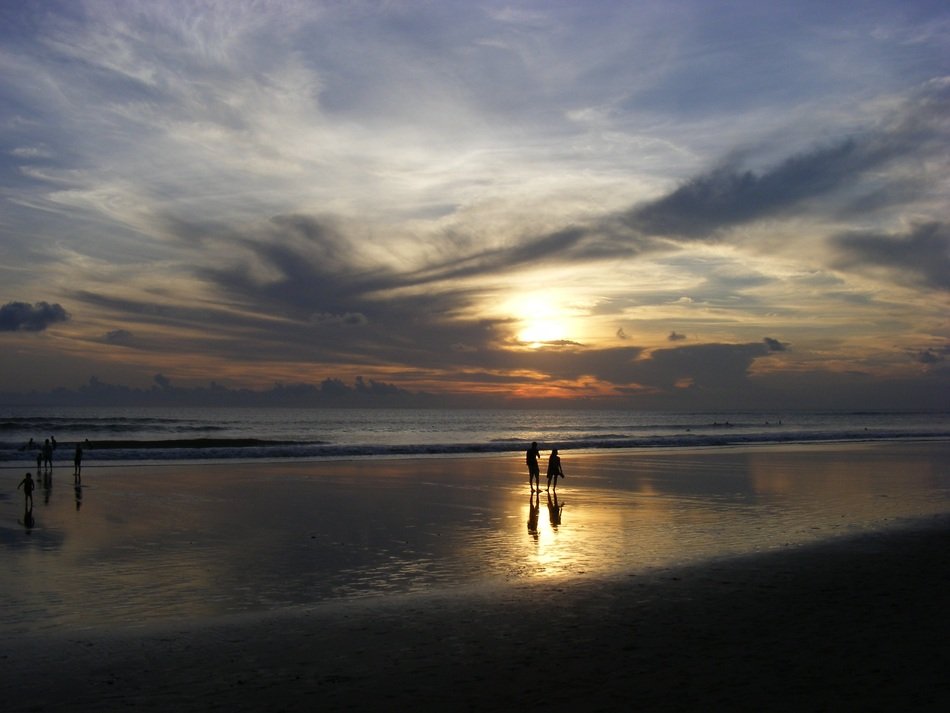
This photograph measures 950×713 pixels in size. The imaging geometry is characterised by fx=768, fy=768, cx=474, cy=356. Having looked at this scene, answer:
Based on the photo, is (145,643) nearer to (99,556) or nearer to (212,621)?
(212,621)

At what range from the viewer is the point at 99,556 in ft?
54.3

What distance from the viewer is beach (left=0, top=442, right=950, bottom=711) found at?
28.0 feet

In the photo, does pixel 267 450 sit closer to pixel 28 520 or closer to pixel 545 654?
pixel 28 520

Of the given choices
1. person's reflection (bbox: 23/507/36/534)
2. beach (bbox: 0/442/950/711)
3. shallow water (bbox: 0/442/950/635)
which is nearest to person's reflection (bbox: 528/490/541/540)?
shallow water (bbox: 0/442/950/635)

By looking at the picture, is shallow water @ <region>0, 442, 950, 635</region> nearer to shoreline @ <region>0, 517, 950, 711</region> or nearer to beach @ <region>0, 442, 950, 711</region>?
beach @ <region>0, 442, 950, 711</region>

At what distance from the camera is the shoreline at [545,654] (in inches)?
325

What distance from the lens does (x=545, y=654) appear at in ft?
31.7

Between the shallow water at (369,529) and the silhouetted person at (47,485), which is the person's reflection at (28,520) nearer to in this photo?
the shallow water at (369,529)

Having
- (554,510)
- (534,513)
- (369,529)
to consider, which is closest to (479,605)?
(369,529)

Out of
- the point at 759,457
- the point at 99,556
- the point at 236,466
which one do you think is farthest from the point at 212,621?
the point at 759,457

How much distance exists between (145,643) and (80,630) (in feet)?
4.46

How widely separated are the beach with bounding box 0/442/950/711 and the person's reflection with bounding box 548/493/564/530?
0.13 meters

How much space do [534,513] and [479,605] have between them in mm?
11138

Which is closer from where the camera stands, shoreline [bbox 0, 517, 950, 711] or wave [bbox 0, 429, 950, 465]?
shoreline [bbox 0, 517, 950, 711]
